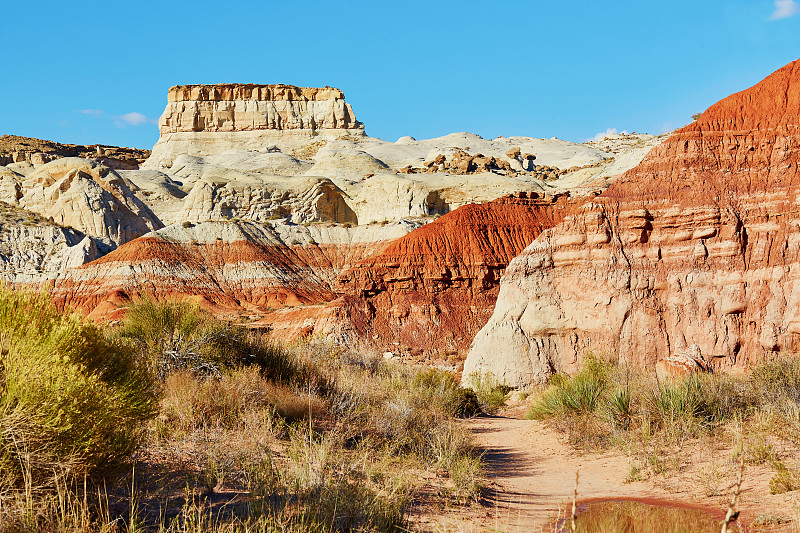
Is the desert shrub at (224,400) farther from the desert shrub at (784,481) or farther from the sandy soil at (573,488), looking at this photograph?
the desert shrub at (784,481)

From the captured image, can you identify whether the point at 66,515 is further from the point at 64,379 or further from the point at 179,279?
the point at 179,279

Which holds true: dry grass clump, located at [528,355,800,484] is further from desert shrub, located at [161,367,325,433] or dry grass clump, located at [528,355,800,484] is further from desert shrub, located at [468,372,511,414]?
desert shrub, located at [161,367,325,433]

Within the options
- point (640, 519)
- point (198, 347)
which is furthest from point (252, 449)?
point (640, 519)

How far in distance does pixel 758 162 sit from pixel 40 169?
3555 inches

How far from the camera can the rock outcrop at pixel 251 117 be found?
152 meters

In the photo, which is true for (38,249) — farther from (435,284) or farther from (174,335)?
(174,335)

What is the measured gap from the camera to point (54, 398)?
237 inches

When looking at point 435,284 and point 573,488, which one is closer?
point 573,488

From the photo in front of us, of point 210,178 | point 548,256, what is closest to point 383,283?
point 548,256

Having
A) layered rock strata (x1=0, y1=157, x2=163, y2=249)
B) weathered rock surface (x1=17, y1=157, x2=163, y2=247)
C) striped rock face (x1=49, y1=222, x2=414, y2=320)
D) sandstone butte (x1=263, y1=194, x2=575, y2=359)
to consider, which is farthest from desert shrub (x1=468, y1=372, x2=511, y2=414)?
weathered rock surface (x1=17, y1=157, x2=163, y2=247)

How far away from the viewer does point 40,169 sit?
8944 centimetres

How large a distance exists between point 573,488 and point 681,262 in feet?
41.6

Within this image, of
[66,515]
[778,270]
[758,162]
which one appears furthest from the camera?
[758,162]

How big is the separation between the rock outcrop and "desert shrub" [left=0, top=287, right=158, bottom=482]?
144457 millimetres
